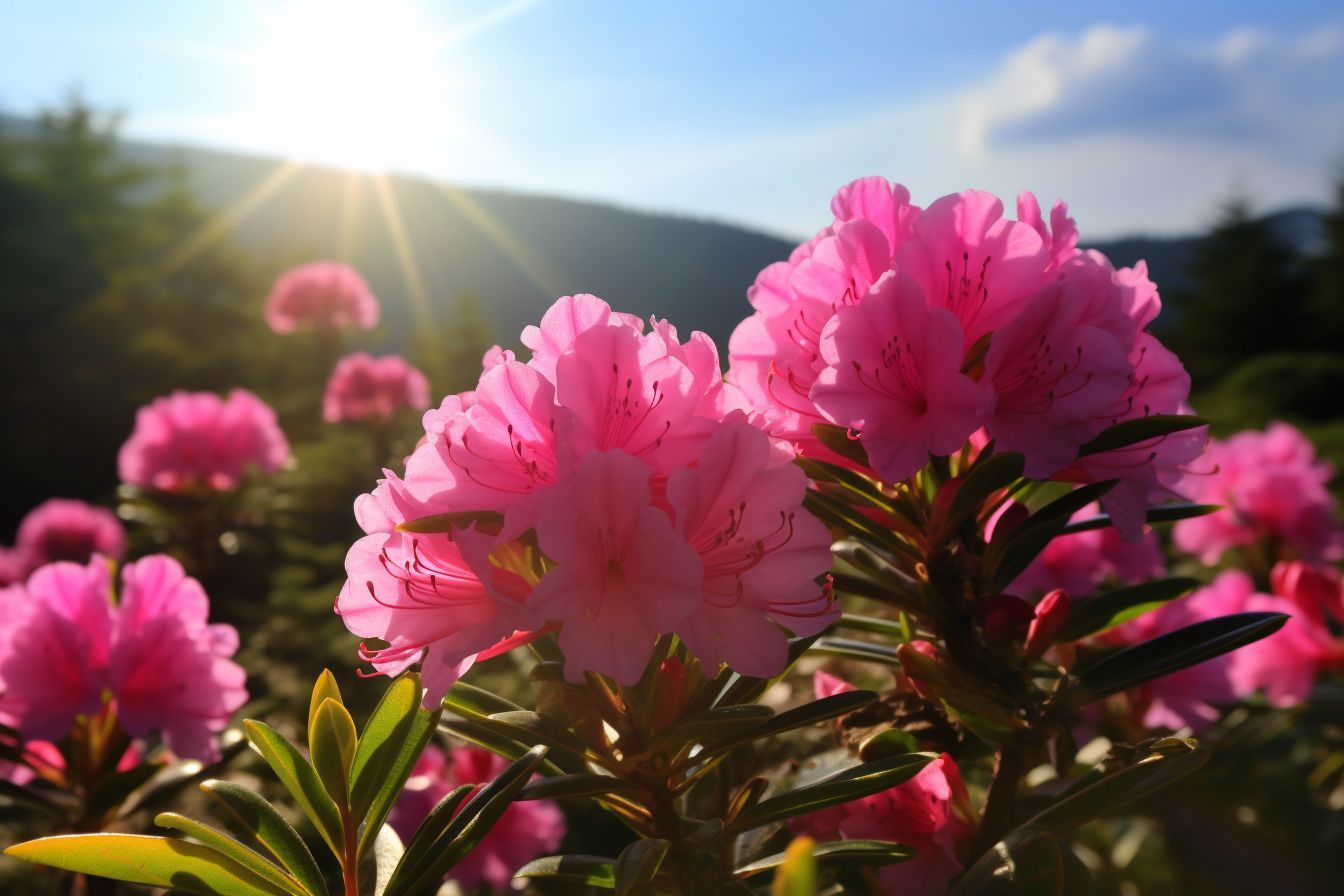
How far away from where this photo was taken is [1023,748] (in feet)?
3.30

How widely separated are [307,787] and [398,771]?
3.1 inches

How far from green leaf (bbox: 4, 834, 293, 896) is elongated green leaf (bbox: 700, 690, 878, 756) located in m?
0.41

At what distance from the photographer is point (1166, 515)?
1.09 metres

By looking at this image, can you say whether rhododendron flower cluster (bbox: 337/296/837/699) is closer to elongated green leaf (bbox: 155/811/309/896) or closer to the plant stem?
elongated green leaf (bbox: 155/811/309/896)

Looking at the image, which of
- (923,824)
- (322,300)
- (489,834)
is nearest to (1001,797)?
(923,824)

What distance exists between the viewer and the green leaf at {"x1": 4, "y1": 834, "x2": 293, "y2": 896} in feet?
2.56

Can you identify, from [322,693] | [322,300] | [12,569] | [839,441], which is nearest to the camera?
[322,693]

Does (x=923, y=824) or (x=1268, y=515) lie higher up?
(x=1268, y=515)

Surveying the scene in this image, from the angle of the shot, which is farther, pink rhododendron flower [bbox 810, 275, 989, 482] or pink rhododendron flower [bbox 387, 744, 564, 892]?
pink rhododendron flower [bbox 387, 744, 564, 892]

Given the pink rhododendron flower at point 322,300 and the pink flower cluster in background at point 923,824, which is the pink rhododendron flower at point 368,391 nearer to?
the pink rhododendron flower at point 322,300

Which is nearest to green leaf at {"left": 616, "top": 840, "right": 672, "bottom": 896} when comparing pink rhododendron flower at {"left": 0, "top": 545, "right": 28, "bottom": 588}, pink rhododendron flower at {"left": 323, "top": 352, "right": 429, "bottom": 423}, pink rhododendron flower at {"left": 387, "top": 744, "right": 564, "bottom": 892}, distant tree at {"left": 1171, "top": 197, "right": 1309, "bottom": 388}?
pink rhododendron flower at {"left": 387, "top": 744, "right": 564, "bottom": 892}

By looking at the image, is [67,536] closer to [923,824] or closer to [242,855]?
[242,855]

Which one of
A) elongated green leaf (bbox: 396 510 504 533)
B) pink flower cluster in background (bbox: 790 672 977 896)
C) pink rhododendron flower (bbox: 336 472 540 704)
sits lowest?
pink flower cluster in background (bbox: 790 672 977 896)

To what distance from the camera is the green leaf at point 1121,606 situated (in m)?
1.19
